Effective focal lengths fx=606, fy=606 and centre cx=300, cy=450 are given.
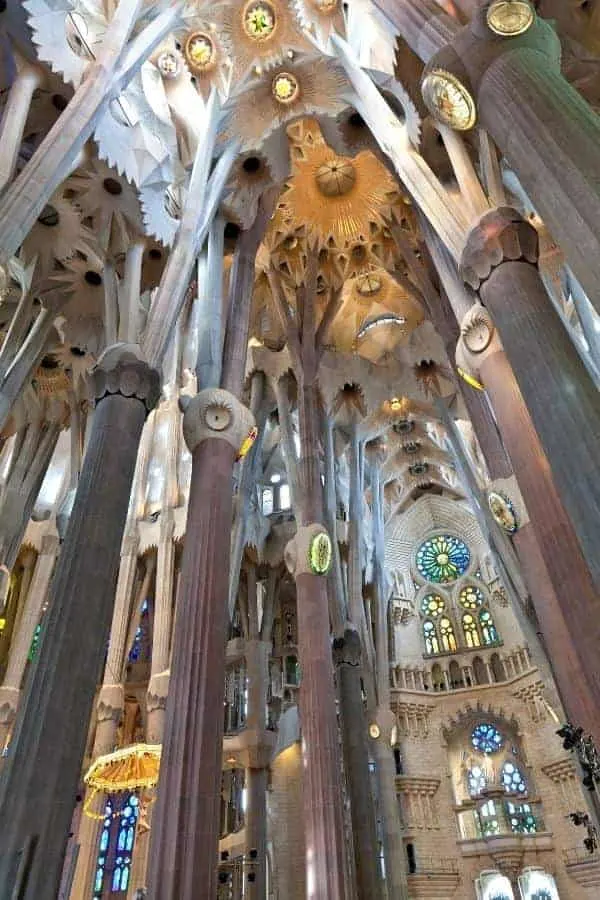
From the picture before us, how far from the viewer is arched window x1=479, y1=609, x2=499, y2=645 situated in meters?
21.6

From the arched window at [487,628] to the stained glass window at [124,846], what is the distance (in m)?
12.7

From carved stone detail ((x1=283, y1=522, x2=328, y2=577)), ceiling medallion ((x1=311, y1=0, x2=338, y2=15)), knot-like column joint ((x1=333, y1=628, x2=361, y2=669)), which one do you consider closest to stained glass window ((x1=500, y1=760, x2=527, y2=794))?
knot-like column joint ((x1=333, y1=628, x2=361, y2=669))

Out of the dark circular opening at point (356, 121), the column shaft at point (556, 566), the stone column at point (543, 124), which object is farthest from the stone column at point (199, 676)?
the dark circular opening at point (356, 121)

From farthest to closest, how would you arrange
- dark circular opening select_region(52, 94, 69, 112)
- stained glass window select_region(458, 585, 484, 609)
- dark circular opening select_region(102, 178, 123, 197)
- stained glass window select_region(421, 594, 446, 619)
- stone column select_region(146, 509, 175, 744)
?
stained glass window select_region(421, 594, 446, 619) → stained glass window select_region(458, 585, 484, 609) → stone column select_region(146, 509, 175, 744) → dark circular opening select_region(102, 178, 123, 197) → dark circular opening select_region(52, 94, 69, 112)

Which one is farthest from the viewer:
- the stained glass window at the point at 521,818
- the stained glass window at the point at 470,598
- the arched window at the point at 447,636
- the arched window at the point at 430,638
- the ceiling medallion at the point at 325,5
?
the stained glass window at the point at 470,598

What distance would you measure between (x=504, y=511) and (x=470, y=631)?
14.4 metres

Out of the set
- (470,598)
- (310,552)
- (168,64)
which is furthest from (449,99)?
(470,598)

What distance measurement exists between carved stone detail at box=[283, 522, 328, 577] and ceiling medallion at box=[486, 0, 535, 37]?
343 inches

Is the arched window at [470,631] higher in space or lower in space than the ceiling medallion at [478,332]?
→ higher

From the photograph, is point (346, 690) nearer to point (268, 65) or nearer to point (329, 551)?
point (329, 551)

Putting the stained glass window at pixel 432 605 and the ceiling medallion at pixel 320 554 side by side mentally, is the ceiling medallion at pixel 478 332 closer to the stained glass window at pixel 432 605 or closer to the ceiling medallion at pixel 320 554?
the ceiling medallion at pixel 320 554

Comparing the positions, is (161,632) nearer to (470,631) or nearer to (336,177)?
(336,177)

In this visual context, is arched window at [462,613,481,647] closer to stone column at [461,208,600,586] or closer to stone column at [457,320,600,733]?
stone column at [457,320,600,733]

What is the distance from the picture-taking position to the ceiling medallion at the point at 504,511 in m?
9.09
